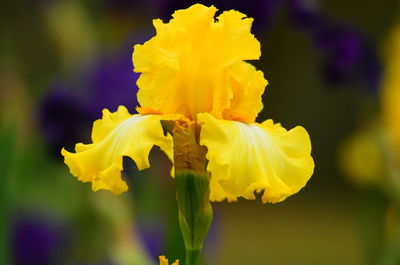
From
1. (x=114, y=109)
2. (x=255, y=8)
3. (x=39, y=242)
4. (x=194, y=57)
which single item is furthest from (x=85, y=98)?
(x=194, y=57)

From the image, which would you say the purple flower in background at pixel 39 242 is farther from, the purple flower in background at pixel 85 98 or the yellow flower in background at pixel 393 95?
the yellow flower in background at pixel 393 95

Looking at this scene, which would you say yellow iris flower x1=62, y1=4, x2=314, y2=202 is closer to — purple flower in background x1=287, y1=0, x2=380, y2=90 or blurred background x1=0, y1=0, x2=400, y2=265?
blurred background x1=0, y1=0, x2=400, y2=265

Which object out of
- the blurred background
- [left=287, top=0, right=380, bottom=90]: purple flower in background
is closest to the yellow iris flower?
the blurred background

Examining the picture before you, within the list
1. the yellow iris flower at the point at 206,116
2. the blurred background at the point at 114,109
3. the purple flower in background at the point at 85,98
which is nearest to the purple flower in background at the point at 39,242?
the blurred background at the point at 114,109

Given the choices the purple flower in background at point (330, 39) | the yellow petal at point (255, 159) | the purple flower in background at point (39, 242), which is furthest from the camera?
the purple flower in background at point (39, 242)

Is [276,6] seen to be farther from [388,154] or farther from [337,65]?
[388,154]

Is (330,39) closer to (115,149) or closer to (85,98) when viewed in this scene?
(85,98)

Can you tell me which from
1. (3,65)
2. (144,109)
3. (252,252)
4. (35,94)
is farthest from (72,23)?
(252,252)

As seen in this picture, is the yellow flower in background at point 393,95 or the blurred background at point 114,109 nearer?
the blurred background at point 114,109
